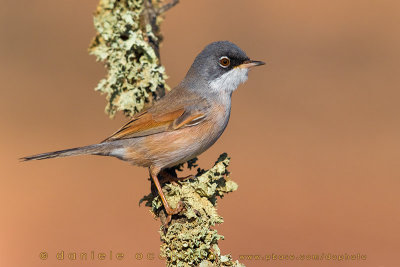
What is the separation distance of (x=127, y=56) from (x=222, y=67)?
0.97 m

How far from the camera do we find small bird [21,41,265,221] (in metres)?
4.62

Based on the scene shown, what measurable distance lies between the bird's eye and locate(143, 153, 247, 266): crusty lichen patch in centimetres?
124

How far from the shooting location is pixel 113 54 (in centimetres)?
487

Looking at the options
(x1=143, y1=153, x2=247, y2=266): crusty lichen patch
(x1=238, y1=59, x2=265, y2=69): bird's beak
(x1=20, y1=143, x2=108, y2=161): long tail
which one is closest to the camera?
(x1=143, y1=153, x2=247, y2=266): crusty lichen patch

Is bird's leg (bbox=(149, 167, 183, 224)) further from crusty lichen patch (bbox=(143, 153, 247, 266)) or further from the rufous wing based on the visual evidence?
the rufous wing

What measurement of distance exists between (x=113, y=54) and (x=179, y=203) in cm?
178

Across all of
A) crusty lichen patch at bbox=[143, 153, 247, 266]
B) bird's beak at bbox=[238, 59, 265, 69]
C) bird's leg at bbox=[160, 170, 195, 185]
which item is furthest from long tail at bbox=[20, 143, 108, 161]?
bird's beak at bbox=[238, 59, 265, 69]

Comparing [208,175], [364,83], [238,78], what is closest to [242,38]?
[364,83]

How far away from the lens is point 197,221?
3.82 meters

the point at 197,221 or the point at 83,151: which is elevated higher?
the point at 83,151

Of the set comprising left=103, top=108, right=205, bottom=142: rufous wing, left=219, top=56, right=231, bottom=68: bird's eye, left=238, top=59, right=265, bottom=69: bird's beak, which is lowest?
left=103, top=108, right=205, bottom=142: rufous wing

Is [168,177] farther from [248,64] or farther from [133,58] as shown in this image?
[248,64]

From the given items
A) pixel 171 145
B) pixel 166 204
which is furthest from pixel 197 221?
pixel 171 145

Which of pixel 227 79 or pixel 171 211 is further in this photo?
pixel 227 79
